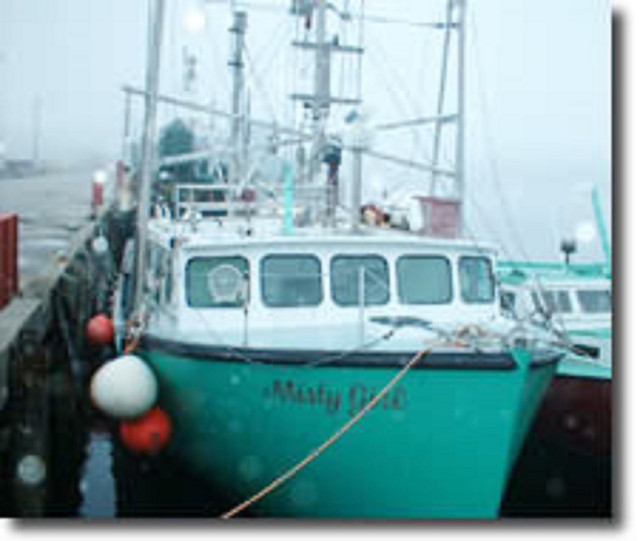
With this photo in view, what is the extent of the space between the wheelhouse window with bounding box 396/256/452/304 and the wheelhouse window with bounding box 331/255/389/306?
0.15 meters

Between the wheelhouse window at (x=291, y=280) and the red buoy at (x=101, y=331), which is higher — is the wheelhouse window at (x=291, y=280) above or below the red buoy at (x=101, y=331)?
above

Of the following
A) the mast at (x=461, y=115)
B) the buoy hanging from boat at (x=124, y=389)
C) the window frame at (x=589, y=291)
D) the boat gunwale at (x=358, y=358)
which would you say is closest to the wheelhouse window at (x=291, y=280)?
the boat gunwale at (x=358, y=358)

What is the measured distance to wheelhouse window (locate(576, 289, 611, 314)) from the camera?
1012 cm

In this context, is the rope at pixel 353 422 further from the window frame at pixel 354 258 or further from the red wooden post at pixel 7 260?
the red wooden post at pixel 7 260

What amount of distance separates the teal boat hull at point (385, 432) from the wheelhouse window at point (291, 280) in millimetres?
903

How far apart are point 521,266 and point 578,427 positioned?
303 centimetres

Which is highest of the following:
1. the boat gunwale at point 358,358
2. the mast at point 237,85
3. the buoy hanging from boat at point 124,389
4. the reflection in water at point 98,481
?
the mast at point 237,85

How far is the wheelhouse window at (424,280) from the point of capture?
22.7 feet

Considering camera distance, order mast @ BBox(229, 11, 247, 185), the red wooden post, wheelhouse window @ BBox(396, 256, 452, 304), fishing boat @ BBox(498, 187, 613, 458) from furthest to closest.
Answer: mast @ BBox(229, 11, 247, 185)
fishing boat @ BBox(498, 187, 613, 458)
the red wooden post
wheelhouse window @ BBox(396, 256, 452, 304)

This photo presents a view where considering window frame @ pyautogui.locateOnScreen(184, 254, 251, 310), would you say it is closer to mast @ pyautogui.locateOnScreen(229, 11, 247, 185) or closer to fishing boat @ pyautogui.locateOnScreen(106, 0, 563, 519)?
fishing boat @ pyautogui.locateOnScreen(106, 0, 563, 519)

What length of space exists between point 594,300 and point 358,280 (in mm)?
4608

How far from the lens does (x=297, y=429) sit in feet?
19.2

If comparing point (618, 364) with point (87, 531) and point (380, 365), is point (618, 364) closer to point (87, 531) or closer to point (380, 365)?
point (380, 365)

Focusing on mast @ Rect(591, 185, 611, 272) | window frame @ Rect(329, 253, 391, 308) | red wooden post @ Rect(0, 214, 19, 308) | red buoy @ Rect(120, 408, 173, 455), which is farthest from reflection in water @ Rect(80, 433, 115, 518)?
mast @ Rect(591, 185, 611, 272)
